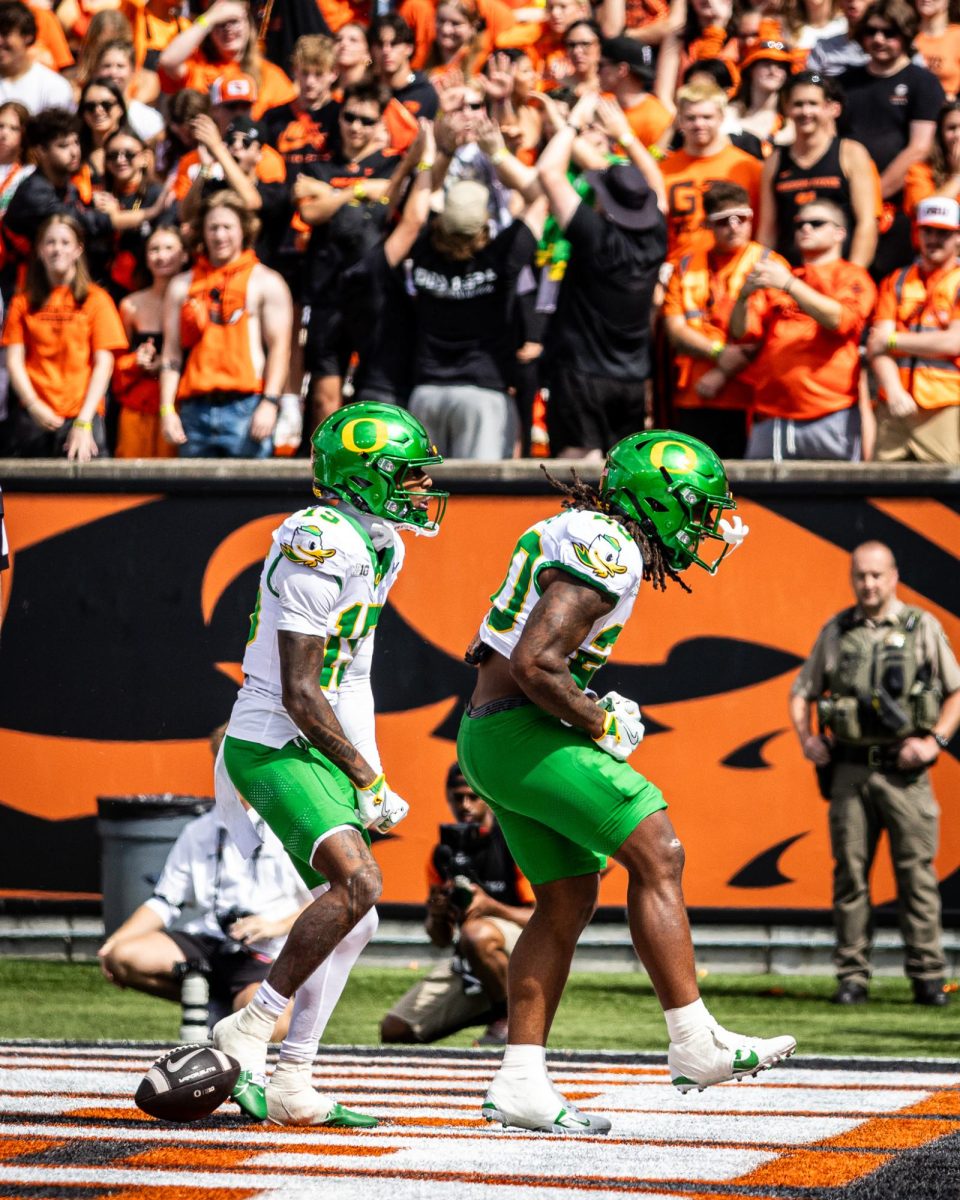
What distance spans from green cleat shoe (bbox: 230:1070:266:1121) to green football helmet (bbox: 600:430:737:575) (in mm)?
1991

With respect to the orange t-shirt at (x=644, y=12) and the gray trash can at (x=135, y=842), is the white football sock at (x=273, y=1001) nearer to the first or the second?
the gray trash can at (x=135, y=842)

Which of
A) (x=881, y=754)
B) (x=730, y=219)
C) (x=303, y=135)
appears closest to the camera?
(x=881, y=754)

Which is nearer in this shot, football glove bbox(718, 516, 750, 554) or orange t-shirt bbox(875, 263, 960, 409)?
football glove bbox(718, 516, 750, 554)

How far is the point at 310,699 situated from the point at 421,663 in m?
5.02

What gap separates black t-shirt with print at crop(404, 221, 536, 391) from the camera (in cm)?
1060

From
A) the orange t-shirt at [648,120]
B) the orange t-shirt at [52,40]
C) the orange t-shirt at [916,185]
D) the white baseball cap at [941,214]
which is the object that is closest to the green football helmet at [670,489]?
the white baseball cap at [941,214]

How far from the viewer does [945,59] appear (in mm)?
12352

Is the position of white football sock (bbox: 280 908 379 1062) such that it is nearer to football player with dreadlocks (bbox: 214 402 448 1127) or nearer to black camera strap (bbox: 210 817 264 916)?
football player with dreadlocks (bbox: 214 402 448 1127)

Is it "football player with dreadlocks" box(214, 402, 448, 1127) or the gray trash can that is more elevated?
"football player with dreadlocks" box(214, 402, 448, 1127)

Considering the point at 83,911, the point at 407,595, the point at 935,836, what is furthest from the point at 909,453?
the point at 83,911

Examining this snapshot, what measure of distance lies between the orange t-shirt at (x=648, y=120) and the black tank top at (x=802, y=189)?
1158mm

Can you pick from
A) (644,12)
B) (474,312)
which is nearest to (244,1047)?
(474,312)

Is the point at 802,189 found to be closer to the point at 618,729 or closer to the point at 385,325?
the point at 385,325

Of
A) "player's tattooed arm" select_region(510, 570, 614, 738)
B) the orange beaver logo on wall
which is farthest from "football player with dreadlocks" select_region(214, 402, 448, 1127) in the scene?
the orange beaver logo on wall
